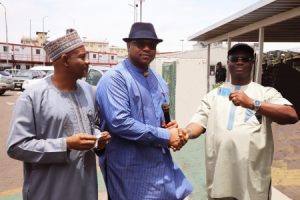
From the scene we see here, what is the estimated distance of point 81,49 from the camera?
7.48 ft

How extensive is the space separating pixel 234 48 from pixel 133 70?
32.9 inches

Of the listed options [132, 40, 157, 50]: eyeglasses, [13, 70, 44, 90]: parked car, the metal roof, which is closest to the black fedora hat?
[132, 40, 157, 50]: eyeglasses

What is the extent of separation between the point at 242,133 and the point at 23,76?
2581 centimetres

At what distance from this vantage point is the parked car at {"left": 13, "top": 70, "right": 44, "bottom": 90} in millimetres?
25859

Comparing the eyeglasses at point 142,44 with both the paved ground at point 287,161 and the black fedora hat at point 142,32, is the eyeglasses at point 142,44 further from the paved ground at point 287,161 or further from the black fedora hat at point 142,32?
the paved ground at point 287,161

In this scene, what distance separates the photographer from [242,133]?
8.27ft

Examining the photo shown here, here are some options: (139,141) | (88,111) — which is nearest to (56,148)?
(88,111)

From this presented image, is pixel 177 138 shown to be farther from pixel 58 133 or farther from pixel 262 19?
pixel 262 19

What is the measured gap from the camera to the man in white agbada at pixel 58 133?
2.02m

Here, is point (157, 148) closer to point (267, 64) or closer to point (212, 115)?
point (212, 115)

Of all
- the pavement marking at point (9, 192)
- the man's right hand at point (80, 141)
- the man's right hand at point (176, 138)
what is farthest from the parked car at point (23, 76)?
the man's right hand at point (80, 141)

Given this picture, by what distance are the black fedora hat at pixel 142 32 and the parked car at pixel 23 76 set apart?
24.7m

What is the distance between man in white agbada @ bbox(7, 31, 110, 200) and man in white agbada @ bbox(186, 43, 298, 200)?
0.93 metres

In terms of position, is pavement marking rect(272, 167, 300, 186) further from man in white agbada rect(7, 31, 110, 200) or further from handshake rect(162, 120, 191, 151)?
man in white agbada rect(7, 31, 110, 200)
